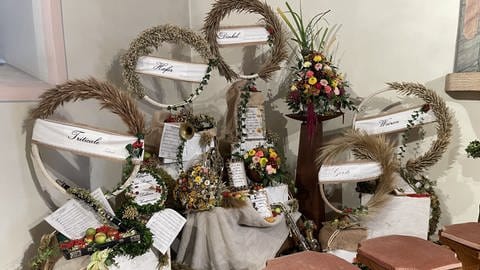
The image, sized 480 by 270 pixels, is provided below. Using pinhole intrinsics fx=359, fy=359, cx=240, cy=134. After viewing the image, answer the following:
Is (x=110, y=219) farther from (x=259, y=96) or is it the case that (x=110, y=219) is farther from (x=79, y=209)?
(x=259, y=96)

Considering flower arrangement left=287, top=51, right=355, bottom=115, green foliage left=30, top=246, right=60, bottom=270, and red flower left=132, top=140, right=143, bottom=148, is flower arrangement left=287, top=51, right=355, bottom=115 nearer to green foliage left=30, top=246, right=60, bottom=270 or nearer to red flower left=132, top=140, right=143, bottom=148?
red flower left=132, top=140, right=143, bottom=148

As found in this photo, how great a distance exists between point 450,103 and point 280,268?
1.22 m

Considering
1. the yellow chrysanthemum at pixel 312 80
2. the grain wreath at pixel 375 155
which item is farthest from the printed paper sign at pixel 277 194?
the yellow chrysanthemum at pixel 312 80

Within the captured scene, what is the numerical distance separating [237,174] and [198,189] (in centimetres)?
24

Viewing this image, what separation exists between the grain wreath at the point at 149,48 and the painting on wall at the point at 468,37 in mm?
1129

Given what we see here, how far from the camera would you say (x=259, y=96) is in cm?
169

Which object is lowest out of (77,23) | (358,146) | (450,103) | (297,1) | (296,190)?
(296,190)

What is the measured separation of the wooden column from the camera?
1.67m

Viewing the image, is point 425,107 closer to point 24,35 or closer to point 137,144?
point 137,144

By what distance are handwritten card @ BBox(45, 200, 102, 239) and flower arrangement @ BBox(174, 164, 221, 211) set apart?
0.34m

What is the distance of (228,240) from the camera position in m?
1.42

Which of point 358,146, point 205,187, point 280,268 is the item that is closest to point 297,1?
point 358,146

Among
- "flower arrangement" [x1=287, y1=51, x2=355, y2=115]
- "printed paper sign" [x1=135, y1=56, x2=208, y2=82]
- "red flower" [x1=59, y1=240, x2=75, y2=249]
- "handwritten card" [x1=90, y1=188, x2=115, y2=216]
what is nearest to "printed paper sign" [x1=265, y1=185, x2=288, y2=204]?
"flower arrangement" [x1=287, y1=51, x2=355, y2=115]

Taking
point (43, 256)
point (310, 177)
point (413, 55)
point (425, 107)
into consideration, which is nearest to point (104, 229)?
point (43, 256)
